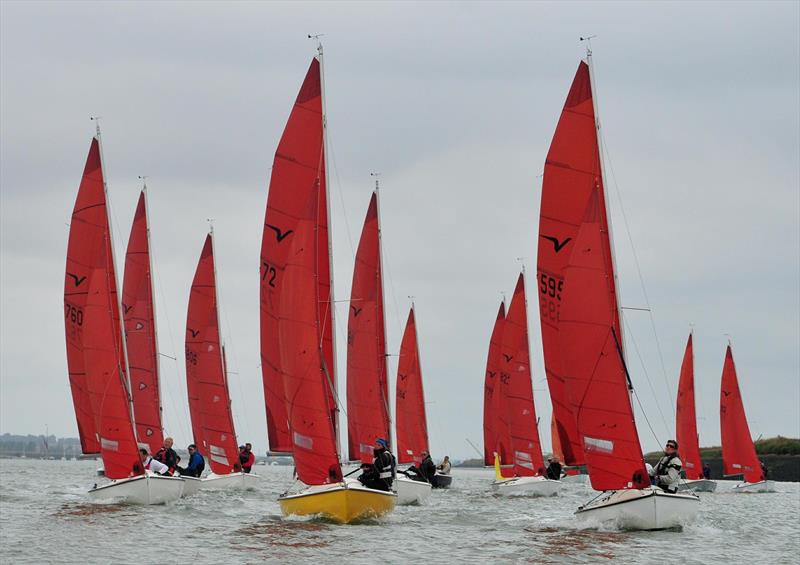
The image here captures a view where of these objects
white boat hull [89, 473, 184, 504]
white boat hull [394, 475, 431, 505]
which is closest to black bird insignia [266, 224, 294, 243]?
white boat hull [89, 473, 184, 504]

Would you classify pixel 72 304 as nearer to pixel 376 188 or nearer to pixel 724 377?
pixel 376 188

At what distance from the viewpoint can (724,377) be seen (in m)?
58.9

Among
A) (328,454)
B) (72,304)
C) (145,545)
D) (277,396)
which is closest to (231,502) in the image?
(277,396)

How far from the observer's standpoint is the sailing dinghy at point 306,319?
26359mm

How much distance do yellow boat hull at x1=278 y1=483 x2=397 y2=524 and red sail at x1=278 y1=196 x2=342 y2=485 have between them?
0.70 metres

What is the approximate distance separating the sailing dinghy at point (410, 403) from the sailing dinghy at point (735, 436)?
14.3 meters

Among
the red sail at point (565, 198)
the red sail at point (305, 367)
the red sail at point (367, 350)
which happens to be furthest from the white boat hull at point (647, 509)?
the red sail at point (367, 350)

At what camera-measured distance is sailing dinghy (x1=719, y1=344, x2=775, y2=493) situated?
56750 mm

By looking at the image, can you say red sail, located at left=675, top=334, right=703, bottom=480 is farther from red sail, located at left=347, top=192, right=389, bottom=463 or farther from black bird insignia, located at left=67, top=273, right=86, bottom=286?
black bird insignia, located at left=67, top=273, right=86, bottom=286

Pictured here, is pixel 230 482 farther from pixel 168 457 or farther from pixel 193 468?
pixel 168 457

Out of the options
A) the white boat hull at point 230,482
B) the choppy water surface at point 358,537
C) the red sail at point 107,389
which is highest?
the red sail at point 107,389

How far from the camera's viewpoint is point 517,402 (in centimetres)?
4862

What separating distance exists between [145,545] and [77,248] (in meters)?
16.0

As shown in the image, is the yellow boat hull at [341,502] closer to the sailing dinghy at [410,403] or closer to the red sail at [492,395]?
the sailing dinghy at [410,403]
